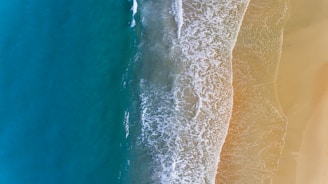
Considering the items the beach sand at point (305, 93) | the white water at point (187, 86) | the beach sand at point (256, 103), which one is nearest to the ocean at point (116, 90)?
the white water at point (187, 86)

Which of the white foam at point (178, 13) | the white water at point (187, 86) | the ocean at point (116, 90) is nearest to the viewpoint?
the white water at point (187, 86)

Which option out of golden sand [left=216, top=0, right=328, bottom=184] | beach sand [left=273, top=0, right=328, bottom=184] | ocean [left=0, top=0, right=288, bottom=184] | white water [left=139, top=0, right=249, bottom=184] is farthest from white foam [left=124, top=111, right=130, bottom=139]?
beach sand [left=273, top=0, right=328, bottom=184]

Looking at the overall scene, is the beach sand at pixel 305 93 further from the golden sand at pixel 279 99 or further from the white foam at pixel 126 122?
the white foam at pixel 126 122

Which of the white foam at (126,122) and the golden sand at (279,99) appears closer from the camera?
the golden sand at (279,99)

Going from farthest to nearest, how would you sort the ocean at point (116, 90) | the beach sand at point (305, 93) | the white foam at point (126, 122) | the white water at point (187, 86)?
the white foam at point (126, 122) < the ocean at point (116, 90) < the white water at point (187, 86) < the beach sand at point (305, 93)

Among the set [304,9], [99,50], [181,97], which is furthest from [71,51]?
[304,9]

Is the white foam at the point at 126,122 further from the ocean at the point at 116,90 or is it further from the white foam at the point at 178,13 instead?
the white foam at the point at 178,13

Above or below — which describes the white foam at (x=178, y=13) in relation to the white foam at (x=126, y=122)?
above

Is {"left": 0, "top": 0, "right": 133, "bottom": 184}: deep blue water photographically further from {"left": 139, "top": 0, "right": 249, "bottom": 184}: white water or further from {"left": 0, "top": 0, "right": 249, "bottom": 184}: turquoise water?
{"left": 139, "top": 0, "right": 249, "bottom": 184}: white water
